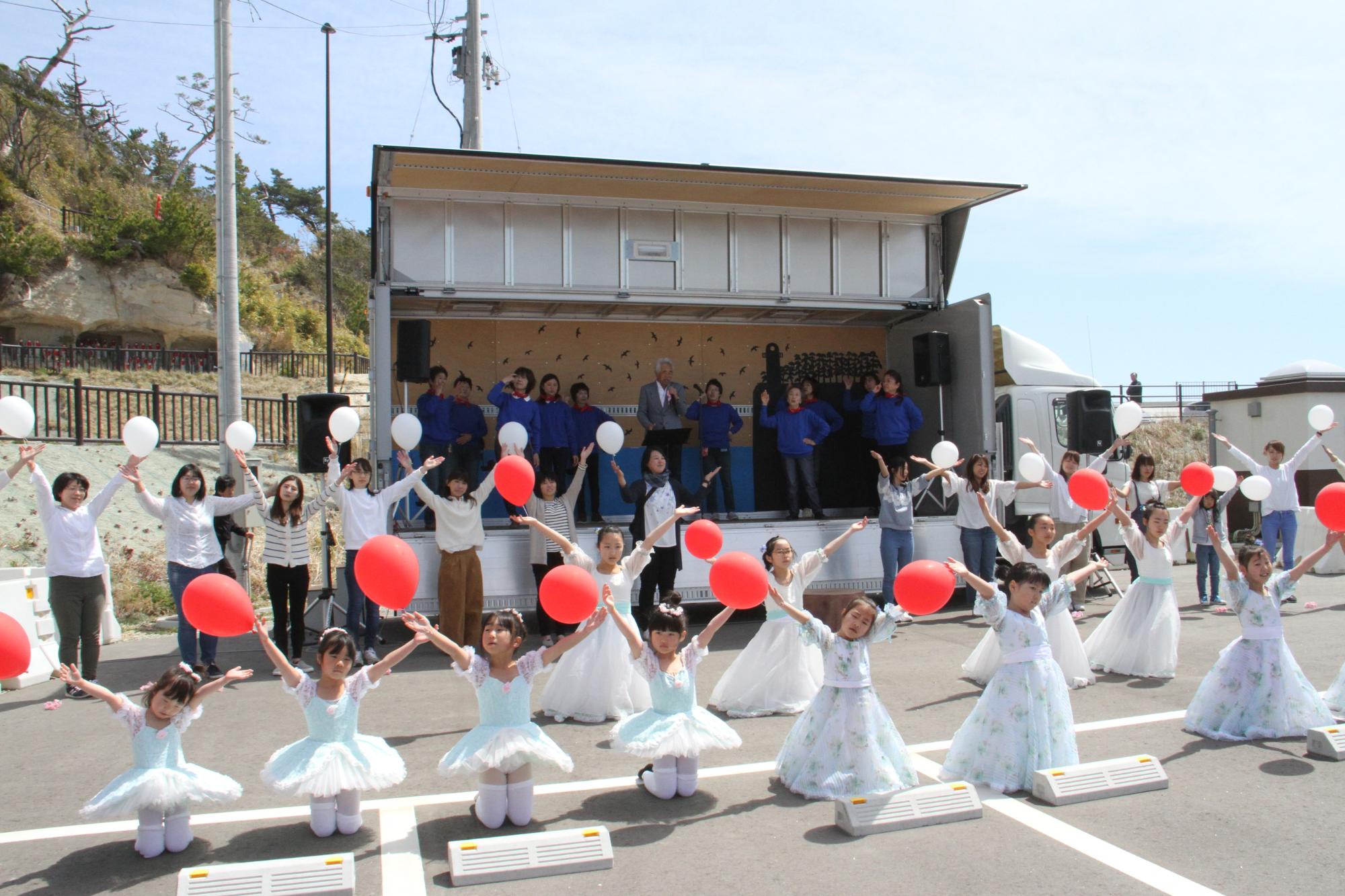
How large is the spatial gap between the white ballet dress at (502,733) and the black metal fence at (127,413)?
38.5 feet

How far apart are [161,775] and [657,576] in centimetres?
588

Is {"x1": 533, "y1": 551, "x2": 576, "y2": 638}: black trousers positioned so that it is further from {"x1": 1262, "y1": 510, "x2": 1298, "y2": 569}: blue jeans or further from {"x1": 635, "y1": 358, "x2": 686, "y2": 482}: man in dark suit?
{"x1": 1262, "y1": 510, "x2": 1298, "y2": 569}: blue jeans

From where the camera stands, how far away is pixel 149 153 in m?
42.2

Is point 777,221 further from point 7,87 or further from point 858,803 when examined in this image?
point 7,87

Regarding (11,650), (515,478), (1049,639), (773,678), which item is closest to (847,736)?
(773,678)

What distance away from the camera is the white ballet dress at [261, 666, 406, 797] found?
444 centimetres

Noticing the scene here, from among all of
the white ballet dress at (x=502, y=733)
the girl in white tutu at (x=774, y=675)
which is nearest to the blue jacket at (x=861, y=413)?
the girl in white tutu at (x=774, y=675)

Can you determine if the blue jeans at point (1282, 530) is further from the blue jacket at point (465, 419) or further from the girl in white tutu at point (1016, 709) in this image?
the blue jacket at point (465, 419)

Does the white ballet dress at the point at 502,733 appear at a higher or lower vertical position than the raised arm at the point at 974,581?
lower

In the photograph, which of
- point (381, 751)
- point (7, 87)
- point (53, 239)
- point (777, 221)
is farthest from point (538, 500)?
point (7, 87)

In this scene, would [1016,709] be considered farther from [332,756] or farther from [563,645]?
[332,756]

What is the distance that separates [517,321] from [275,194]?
48.9 m

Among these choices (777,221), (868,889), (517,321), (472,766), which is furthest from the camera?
(517,321)

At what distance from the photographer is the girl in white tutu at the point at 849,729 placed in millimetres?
5020
